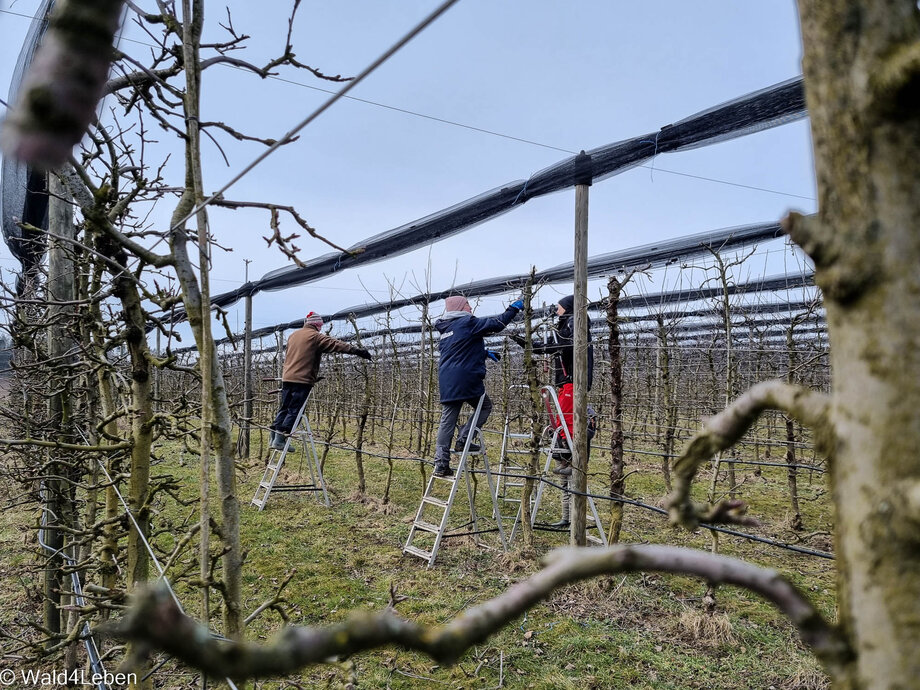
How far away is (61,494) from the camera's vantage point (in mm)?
2846

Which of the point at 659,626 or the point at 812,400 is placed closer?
the point at 812,400

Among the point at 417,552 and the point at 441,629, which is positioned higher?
the point at 441,629

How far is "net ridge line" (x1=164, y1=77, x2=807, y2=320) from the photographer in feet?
10.3

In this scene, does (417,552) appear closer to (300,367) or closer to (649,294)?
(300,367)

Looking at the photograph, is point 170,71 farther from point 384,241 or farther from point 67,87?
point 384,241

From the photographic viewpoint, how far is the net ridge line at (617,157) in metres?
3.15

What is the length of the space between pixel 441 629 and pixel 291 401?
7.03m

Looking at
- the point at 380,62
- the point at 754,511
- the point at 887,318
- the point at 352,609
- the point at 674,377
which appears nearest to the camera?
the point at 887,318

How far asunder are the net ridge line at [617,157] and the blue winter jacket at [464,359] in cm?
101

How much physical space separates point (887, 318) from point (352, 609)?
4448 millimetres

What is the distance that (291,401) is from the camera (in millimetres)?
6984

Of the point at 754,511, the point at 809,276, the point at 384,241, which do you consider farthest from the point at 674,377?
the point at 384,241

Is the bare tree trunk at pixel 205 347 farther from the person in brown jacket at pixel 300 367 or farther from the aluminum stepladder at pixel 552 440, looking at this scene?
the person in brown jacket at pixel 300 367

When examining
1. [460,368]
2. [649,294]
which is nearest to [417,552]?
[460,368]
